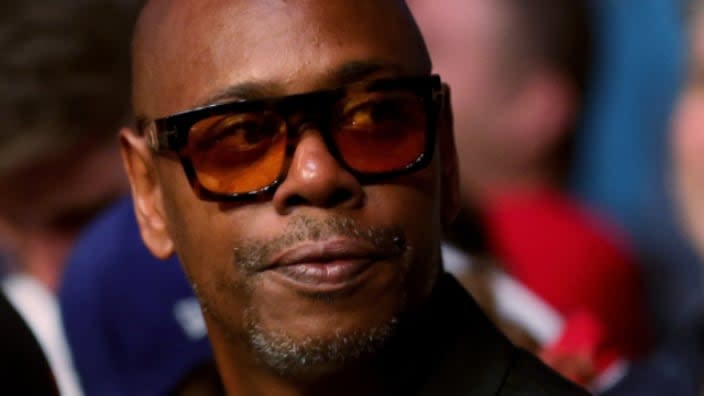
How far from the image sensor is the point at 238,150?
2824 mm

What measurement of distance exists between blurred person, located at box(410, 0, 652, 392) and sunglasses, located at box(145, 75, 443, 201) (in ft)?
5.00

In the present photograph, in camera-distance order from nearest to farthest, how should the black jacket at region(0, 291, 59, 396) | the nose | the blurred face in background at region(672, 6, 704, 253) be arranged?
the nose → the black jacket at region(0, 291, 59, 396) → the blurred face in background at region(672, 6, 704, 253)

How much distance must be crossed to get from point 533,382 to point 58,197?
231 cm

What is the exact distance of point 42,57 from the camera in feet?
15.4

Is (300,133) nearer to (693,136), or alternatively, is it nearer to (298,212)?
(298,212)

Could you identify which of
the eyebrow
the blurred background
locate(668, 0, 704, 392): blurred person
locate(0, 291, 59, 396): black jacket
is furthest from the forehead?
locate(668, 0, 704, 392): blurred person

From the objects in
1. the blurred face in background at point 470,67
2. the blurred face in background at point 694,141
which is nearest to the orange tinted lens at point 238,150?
the blurred face in background at point 694,141

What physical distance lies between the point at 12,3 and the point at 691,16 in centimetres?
183

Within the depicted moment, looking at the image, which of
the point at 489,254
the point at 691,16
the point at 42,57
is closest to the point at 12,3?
the point at 42,57

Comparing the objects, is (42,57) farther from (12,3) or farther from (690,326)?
(690,326)

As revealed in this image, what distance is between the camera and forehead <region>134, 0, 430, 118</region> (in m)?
2.80

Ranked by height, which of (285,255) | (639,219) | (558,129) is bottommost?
(639,219)

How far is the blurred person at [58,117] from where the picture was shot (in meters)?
4.70

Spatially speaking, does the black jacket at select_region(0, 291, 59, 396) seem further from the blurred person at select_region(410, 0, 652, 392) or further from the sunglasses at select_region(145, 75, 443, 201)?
the blurred person at select_region(410, 0, 652, 392)
